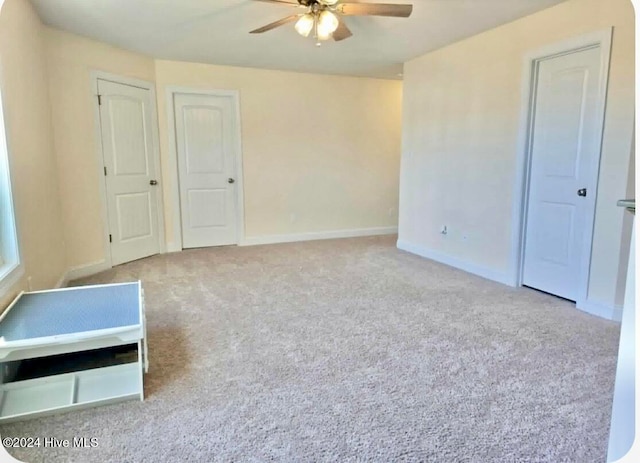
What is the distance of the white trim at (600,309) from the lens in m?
2.88

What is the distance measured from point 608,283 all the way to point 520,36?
215cm

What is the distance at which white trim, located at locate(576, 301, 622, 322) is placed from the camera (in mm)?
2875

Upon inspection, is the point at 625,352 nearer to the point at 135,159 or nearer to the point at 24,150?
the point at 24,150

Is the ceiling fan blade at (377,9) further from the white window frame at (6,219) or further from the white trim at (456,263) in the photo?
the white trim at (456,263)

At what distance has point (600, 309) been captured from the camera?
297 cm

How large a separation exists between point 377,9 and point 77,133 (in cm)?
310

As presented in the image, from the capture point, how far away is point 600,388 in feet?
6.54

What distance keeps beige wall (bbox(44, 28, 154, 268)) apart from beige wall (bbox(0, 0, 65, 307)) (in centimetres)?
16

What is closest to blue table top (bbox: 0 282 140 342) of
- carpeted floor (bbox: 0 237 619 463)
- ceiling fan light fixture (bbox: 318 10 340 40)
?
carpeted floor (bbox: 0 237 619 463)

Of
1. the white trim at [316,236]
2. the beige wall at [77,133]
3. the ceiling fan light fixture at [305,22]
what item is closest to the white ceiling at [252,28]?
the beige wall at [77,133]

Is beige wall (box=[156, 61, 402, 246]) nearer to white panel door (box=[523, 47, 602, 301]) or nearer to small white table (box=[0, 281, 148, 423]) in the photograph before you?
white panel door (box=[523, 47, 602, 301])

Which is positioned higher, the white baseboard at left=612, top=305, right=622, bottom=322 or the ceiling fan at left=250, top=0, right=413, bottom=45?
the ceiling fan at left=250, top=0, right=413, bottom=45

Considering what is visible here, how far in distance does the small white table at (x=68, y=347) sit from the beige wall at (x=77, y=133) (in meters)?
1.97

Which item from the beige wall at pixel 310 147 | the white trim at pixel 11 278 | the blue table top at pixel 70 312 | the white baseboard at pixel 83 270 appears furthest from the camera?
the beige wall at pixel 310 147
